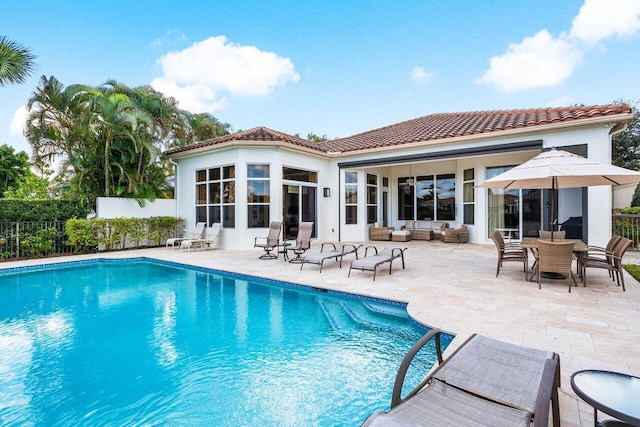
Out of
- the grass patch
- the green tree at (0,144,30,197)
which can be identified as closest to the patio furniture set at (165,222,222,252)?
the grass patch

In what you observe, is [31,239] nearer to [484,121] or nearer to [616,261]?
[616,261]

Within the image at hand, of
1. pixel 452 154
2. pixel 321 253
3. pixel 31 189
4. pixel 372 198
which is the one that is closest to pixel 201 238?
pixel 321 253

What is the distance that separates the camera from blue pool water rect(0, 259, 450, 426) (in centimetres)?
297

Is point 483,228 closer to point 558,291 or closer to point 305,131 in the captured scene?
point 558,291

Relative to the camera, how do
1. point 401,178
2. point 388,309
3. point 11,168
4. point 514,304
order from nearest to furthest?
point 514,304 → point 388,309 → point 401,178 → point 11,168

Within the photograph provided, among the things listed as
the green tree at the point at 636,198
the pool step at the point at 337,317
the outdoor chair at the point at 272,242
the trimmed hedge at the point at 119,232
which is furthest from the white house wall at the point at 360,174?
the pool step at the point at 337,317

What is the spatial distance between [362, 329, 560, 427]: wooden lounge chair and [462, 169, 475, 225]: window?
471 inches

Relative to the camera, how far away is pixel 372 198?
15.4m

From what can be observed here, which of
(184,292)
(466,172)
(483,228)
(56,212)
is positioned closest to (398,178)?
(466,172)

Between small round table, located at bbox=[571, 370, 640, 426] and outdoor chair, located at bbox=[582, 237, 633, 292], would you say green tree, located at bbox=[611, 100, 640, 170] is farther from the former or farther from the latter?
small round table, located at bbox=[571, 370, 640, 426]

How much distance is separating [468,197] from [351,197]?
4966 mm

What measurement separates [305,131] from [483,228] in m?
21.0

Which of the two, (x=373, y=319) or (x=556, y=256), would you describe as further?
(x=556, y=256)

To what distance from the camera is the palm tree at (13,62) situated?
27.1ft
